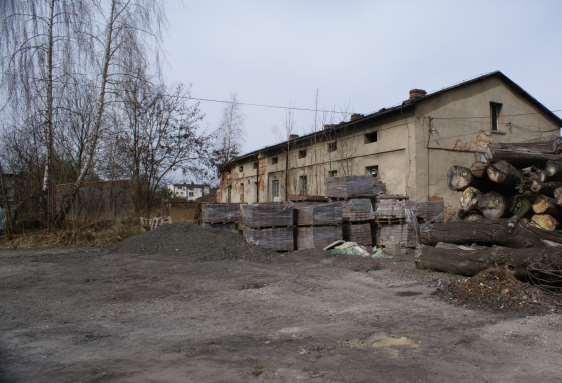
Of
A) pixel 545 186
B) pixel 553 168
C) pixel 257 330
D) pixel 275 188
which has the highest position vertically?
pixel 275 188

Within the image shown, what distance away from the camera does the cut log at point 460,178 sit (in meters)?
9.56

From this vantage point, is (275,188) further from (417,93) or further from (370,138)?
(417,93)

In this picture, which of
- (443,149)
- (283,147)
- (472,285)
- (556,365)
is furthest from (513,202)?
(283,147)

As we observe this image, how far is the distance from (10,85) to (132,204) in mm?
6778

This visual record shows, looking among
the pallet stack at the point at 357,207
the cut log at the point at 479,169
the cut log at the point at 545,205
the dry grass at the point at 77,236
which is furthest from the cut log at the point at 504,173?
the dry grass at the point at 77,236

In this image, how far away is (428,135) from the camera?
54.4 ft

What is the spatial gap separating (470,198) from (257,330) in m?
6.45

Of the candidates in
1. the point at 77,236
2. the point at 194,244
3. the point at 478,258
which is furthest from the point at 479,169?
the point at 77,236

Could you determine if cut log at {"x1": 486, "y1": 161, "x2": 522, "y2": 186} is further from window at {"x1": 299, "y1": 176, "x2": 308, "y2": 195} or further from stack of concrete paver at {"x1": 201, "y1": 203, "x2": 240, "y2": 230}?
window at {"x1": 299, "y1": 176, "x2": 308, "y2": 195}

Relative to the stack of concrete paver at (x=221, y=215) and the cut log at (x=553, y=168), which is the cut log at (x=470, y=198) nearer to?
the cut log at (x=553, y=168)

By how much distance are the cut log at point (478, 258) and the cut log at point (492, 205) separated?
4.08 ft

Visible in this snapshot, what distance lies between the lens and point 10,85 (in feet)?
38.0

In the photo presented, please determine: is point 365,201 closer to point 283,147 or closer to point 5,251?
point 5,251

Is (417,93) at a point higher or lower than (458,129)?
higher
